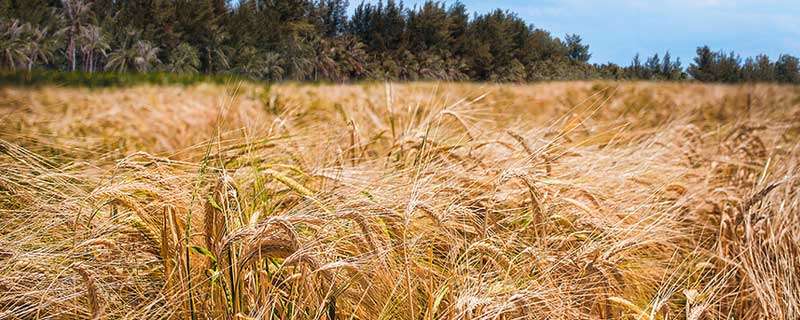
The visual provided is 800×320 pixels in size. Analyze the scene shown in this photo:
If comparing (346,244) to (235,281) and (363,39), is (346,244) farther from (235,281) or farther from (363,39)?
(363,39)

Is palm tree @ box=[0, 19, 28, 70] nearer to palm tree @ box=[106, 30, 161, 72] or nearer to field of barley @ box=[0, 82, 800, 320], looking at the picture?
field of barley @ box=[0, 82, 800, 320]

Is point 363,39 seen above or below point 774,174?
above

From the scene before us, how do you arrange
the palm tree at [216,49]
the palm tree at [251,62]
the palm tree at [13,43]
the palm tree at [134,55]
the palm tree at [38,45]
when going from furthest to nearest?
the palm tree at [216,49]
the palm tree at [251,62]
the palm tree at [134,55]
the palm tree at [38,45]
the palm tree at [13,43]

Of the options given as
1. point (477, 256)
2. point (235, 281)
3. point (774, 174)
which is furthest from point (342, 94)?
point (235, 281)

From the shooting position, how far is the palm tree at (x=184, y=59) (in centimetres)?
285

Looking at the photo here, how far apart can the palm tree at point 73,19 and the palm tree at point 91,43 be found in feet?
0.10

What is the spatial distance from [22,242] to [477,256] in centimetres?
78

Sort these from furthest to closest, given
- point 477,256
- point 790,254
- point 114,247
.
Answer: point 790,254, point 477,256, point 114,247

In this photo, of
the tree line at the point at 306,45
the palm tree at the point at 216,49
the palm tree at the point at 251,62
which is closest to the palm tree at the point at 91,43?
the tree line at the point at 306,45

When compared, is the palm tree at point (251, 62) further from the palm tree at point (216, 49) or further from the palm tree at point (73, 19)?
the palm tree at point (73, 19)

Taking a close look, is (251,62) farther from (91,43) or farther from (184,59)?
(91,43)

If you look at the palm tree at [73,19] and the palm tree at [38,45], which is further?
the palm tree at [73,19]

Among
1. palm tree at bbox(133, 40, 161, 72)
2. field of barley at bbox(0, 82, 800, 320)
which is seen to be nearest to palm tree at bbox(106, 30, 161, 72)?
palm tree at bbox(133, 40, 161, 72)

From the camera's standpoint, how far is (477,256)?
1.20 meters
